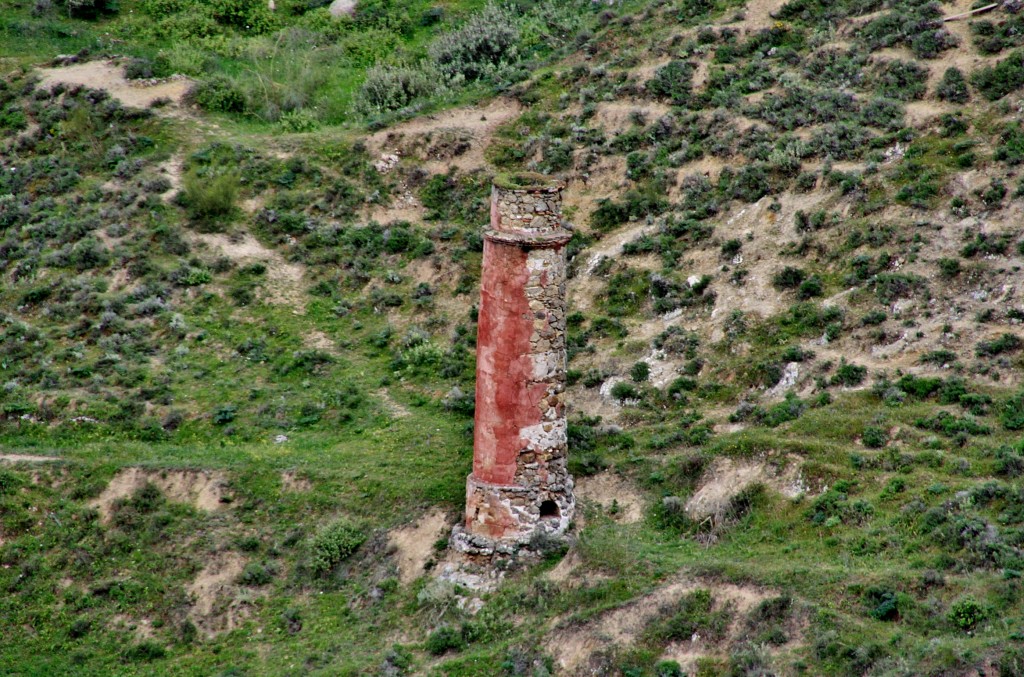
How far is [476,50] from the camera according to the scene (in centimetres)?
5200

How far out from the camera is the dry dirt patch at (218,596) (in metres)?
24.3

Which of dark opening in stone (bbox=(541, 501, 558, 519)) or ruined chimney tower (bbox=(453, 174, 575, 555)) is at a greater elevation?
ruined chimney tower (bbox=(453, 174, 575, 555))

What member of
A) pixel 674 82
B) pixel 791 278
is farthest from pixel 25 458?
pixel 674 82

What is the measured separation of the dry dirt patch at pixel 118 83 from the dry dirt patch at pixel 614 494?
32235 millimetres

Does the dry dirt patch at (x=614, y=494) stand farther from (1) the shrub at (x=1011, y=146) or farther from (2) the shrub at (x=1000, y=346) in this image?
(1) the shrub at (x=1011, y=146)

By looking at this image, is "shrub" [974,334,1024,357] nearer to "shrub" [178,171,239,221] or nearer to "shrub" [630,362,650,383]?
"shrub" [630,362,650,383]

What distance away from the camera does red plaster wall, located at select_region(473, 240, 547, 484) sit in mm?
22703

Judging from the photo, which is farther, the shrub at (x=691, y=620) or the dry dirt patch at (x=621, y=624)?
the dry dirt patch at (x=621, y=624)

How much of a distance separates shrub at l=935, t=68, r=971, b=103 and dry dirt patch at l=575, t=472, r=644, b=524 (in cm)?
1845

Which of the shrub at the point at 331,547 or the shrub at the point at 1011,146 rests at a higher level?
the shrub at the point at 1011,146

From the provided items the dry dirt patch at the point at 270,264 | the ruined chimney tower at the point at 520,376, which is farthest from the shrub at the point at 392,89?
the ruined chimney tower at the point at 520,376

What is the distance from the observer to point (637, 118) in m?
42.3

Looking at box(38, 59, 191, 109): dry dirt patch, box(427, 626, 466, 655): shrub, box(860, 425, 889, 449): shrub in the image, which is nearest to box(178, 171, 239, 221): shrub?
box(38, 59, 191, 109): dry dirt patch

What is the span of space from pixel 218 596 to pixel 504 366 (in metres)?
8.62
